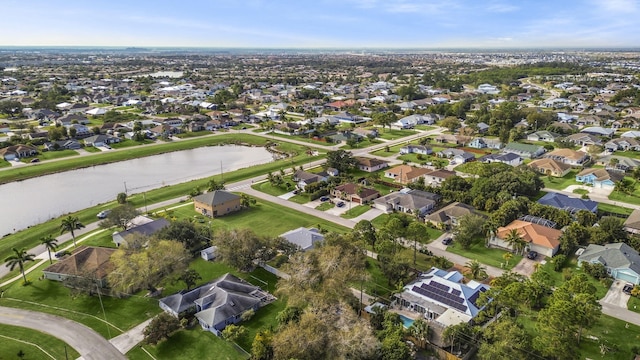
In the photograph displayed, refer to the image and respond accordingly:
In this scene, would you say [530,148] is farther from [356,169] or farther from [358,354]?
[358,354]

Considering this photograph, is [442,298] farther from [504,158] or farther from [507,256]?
[504,158]

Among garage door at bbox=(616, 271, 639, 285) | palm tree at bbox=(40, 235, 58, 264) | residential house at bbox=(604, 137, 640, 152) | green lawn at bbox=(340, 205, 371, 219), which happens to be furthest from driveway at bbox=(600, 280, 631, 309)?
residential house at bbox=(604, 137, 640, 152)

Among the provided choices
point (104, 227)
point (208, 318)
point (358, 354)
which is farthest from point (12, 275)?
point (358, 354)

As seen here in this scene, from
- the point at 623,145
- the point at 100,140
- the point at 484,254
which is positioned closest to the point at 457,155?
the point at 623,145

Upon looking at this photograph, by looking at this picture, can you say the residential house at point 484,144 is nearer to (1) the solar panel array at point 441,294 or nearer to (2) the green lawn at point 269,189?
(2) the green lawn at point 269,189

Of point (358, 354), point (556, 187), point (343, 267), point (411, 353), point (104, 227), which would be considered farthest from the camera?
point (556, 187)

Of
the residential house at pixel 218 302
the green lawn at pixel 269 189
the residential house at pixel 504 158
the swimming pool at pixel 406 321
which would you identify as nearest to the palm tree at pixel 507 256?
the swimming pool at pixel 406 321
